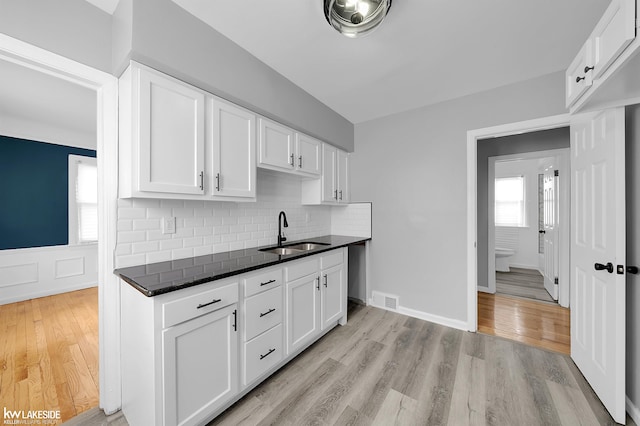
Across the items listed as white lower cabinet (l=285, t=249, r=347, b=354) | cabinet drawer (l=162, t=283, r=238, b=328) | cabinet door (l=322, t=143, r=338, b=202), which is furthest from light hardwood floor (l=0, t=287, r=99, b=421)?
cabinet door (l=322, t=143, r=338, b=202)

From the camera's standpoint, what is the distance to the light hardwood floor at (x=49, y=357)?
1656 millimetres

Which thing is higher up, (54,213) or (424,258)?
(54,213)

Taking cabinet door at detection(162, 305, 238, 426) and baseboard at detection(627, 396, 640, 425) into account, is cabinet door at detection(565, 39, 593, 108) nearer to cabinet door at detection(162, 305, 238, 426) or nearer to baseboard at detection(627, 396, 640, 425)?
baseboard at detection(627, 396, 640, 425)

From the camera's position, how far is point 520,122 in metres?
2.36

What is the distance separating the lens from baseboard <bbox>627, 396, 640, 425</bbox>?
1.45 meters

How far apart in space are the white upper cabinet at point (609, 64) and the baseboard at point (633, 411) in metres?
1.83

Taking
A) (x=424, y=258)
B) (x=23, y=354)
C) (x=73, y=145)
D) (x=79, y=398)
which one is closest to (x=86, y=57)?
(x=79, y=398)

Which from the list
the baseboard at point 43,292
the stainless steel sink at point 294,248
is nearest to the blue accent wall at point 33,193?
the baseboard at point 43,292

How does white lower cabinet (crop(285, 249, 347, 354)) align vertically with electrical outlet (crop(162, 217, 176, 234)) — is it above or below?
below

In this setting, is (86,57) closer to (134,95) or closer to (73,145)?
(134,95)

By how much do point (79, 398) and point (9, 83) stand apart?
3086 millimetres

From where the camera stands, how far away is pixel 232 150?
1926mm

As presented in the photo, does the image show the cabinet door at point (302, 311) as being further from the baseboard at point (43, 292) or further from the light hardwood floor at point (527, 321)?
the baseboard at point (43, 292)

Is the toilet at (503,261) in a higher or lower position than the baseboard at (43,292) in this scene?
higher
